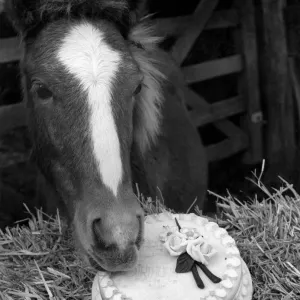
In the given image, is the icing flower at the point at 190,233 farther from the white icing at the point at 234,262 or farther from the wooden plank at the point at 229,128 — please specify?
the wooden plank at the point at 229,128

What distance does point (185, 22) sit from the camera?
3893 mm

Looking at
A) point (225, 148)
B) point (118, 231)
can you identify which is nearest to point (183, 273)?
point (118, 231)

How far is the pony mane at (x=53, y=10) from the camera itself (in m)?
2.15

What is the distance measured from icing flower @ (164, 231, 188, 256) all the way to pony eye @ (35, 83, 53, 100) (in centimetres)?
81

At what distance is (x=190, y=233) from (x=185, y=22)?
99.8 inches

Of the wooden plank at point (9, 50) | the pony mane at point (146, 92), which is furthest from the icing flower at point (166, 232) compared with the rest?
the wooden plank at point (9, 50)

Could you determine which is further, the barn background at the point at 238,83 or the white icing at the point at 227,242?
the barn background at the point at 238,83

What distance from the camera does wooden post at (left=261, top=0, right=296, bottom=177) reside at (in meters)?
4.18

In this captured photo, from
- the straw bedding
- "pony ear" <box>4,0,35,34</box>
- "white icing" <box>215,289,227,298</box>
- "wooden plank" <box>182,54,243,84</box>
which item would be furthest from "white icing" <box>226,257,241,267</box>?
"wooden plank" <box>182,54,243,84</box>

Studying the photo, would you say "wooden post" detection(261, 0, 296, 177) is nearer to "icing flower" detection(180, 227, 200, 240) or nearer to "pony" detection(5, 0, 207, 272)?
"pony" detection(5, 0, 207, 272)

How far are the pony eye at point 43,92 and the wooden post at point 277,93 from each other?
112 inches

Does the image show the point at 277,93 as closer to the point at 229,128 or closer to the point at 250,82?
the point at 250,82

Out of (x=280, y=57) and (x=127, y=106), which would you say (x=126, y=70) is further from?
(x=280, y=57)

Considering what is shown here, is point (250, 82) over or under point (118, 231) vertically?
under
